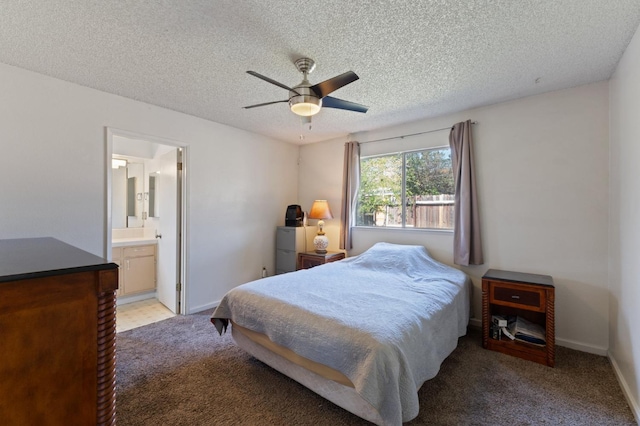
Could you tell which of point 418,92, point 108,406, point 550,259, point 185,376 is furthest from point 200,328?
point 550,259

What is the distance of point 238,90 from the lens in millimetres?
2715

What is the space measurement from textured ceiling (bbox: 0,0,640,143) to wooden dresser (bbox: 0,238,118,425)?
1.58 metres

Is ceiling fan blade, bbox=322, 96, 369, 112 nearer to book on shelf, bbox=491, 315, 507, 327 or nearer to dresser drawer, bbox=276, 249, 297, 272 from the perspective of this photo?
book on shelf, bbox=491, 315, 507, 327

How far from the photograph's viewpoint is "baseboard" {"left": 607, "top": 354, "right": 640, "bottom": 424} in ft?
5.71

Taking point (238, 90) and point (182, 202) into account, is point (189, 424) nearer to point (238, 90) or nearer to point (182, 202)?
point (182, 202)

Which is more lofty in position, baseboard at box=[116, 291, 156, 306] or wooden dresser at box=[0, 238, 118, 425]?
wooden dresser at box=[0, 238, 118, 425]

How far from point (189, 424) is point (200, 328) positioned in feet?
4.77

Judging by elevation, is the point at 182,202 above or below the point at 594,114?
below

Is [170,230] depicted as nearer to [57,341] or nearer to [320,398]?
[320,398]

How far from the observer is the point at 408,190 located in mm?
3711

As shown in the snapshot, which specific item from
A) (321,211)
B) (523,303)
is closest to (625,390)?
(523,303)

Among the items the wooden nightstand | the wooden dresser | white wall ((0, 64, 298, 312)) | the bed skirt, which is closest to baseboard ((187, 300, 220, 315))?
white wall ((0, 64, 298, 312))

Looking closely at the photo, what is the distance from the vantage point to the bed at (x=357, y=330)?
1490mm

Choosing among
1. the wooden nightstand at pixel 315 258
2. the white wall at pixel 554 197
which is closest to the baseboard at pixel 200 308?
the wooden nightstand at pixel 315 258
